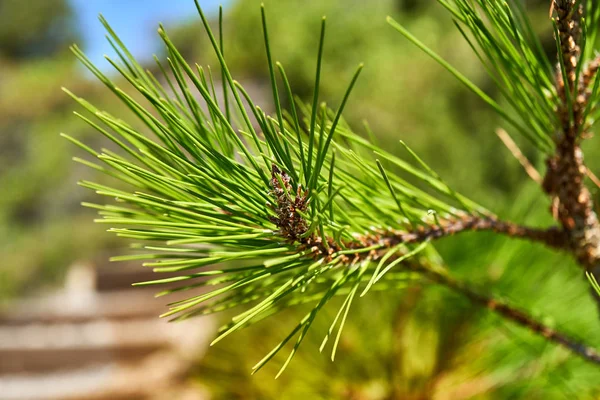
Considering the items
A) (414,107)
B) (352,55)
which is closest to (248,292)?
(414,107)

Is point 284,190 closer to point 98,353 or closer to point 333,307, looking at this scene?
point 333,307

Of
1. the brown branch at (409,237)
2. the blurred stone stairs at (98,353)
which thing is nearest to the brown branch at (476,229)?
the brown branch at (409,237)

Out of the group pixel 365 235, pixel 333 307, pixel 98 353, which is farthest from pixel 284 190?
pixel 98 353

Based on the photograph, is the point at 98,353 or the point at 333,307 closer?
the point at 333,307

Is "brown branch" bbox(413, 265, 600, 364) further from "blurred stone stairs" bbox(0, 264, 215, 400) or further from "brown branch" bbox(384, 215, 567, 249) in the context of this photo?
"blurred stone stairs" bbox(0, 264, 215, 400)

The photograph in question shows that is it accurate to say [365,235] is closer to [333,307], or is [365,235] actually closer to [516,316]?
[516,316]

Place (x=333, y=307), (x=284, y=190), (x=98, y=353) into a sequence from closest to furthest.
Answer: (x=284, y=190), (x=333, y=307), (x=98, y=353)

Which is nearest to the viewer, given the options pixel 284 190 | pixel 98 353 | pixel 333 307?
pixel 284 190
